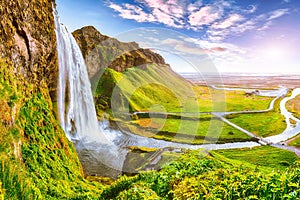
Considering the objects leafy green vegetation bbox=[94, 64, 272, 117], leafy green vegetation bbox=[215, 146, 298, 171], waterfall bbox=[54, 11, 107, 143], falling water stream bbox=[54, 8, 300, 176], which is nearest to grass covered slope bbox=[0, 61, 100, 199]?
falling water stream bbox=[54, 8, 300, 176]

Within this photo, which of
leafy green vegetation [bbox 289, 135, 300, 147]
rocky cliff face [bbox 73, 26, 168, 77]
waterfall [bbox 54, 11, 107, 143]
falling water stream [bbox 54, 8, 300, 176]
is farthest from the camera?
rocky cliff face [bbox 73, 26, 168, 77]

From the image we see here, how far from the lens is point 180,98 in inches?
2751

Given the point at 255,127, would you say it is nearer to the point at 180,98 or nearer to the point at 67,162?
the point at 180,98

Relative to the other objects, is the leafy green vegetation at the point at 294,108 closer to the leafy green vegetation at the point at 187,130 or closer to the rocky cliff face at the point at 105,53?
the leafy green vegetation at the point at 187,130

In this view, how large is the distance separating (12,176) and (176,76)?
70.5 meters

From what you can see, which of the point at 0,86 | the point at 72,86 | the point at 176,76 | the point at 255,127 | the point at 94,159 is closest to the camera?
the point at 0,86

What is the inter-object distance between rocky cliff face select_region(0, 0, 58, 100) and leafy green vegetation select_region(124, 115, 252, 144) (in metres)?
27.5

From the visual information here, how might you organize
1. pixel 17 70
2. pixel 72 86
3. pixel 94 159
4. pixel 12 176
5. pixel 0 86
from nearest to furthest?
pixel 12 176
pixel 0 86
pixel 17 70
pixel 94 159
pixel 72 86

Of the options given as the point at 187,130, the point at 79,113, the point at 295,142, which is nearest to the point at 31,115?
the point at 79,113

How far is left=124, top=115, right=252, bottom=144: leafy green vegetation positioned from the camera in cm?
4481

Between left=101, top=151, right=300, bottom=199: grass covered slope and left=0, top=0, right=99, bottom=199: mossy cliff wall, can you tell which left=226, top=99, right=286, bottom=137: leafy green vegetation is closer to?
left=0, top=0, right=99, bottom=199: mossy cliff wall

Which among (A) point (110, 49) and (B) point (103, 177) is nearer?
(B) point (103, 177)

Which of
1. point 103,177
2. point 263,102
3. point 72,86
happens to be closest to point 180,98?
point 263,102

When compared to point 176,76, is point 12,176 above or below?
below
